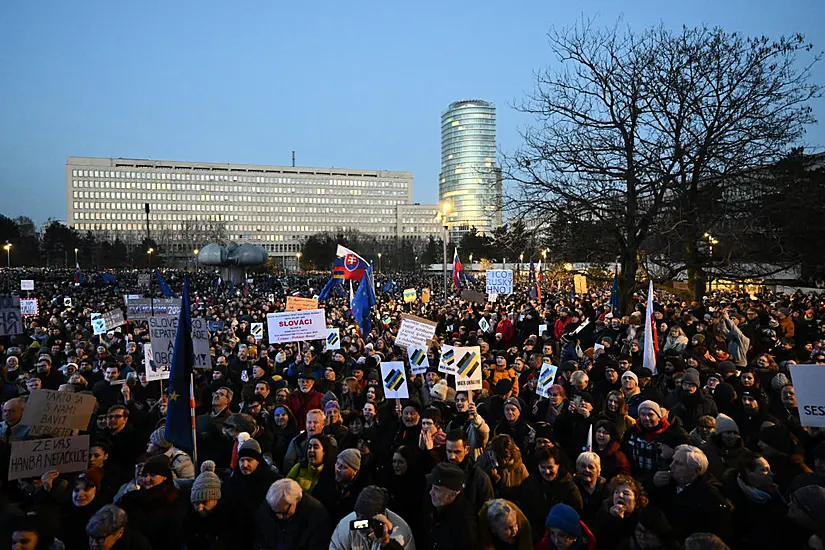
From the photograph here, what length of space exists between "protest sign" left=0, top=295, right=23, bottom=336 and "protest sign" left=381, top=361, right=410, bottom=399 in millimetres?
8034

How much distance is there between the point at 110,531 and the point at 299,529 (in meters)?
1.06

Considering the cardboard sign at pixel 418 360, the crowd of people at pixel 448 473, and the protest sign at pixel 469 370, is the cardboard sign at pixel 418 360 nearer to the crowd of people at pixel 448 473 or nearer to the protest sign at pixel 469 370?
the crowd of people at pixel 448 473

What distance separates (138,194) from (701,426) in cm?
15667

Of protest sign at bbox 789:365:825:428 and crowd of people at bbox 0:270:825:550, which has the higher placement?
protest sign at bbox 789:365:825:428

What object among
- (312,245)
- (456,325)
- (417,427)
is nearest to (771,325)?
(456,325)

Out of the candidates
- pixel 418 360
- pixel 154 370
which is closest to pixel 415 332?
pixel 418 360

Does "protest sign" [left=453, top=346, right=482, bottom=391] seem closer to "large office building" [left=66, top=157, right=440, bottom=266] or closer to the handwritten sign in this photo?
the handwritten sign

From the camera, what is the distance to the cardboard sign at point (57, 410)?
17.0 ft

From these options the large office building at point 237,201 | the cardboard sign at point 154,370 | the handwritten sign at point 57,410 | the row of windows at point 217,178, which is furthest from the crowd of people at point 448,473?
the row of windows at point 217,178

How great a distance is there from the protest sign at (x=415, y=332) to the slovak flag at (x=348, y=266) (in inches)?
300

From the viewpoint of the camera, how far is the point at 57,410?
17.5 feet

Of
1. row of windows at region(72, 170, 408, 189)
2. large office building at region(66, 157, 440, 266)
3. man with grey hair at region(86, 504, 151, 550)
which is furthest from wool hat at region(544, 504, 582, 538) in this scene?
row of windows at region(72, 170, 408, 189)

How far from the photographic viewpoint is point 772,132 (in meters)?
13.0

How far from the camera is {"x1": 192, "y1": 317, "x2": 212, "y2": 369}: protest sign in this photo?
8.98 meters
